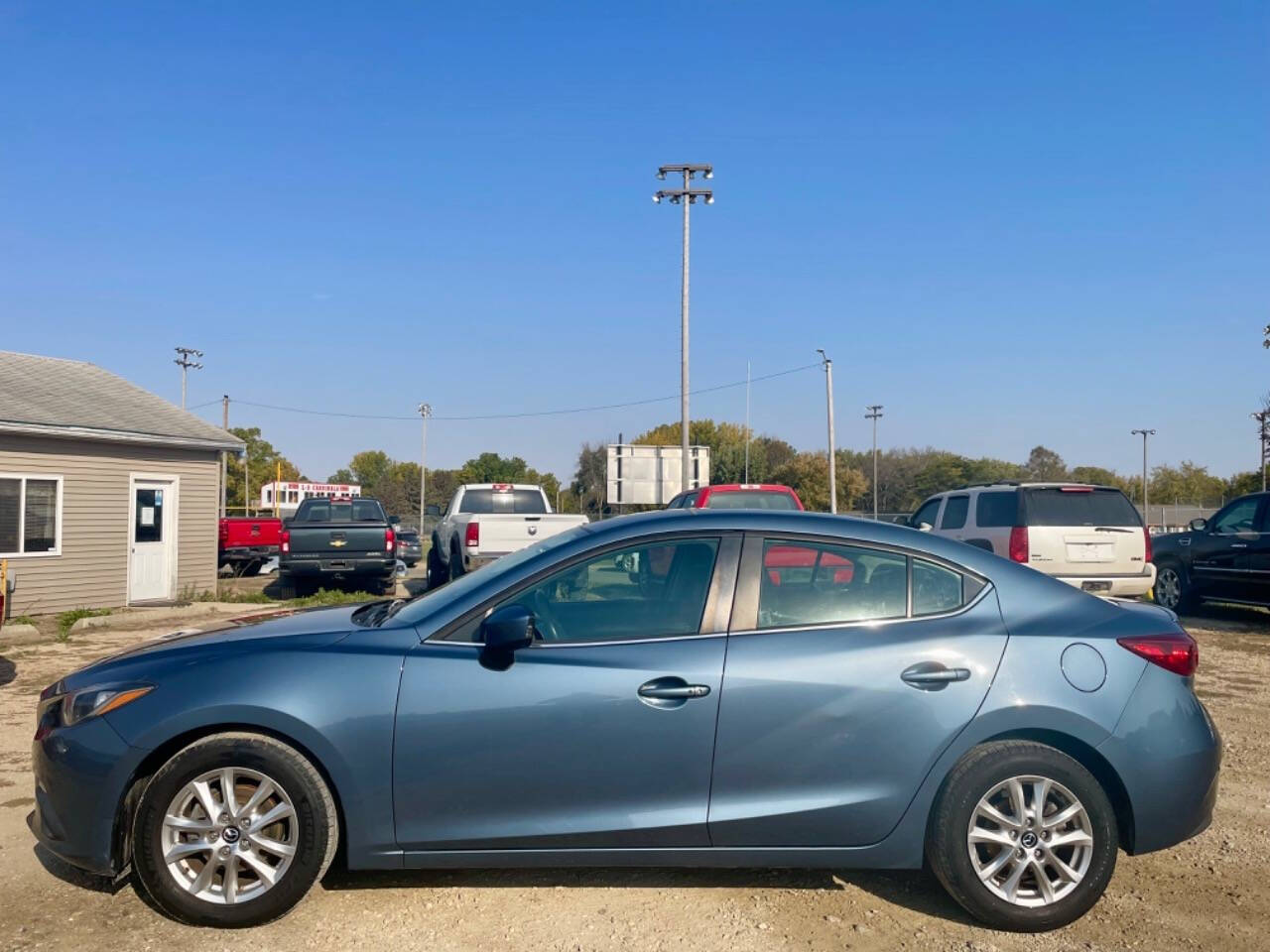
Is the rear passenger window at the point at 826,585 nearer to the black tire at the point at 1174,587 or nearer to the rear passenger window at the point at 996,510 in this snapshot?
the rear passenger window at the point at 996,510

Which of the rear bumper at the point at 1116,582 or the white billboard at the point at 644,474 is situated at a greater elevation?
the white billboard at the point at 644,474

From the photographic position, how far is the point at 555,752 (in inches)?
148

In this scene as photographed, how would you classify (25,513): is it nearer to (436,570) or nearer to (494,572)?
(436,570)

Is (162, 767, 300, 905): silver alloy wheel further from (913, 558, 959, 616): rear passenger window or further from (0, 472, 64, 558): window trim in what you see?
(0, 472, 64, 558): window trim

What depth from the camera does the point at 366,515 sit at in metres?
19.0

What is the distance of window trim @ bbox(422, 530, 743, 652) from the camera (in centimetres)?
394

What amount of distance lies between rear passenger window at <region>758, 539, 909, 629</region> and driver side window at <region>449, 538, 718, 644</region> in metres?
0.26

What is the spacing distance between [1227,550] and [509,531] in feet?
31.6

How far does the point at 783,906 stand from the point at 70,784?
287cm

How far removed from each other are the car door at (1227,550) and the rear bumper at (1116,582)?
2092 mm

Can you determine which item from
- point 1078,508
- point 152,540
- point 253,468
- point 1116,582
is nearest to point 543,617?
point 1078,508

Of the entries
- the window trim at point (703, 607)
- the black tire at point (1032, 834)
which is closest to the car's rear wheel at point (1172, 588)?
the black tire at point (1032, 834)

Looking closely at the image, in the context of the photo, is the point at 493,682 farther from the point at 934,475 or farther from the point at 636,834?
the point at 934,475

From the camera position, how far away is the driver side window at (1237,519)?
1275cm
